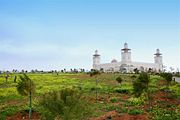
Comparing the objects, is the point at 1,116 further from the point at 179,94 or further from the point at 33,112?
the point at 179,94

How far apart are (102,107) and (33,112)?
5030 millimetres

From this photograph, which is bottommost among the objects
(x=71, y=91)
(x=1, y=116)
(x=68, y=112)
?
(x=1, y=116)

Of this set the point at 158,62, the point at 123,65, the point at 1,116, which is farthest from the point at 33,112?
the point at 158,62

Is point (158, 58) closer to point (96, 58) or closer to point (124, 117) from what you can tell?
point (96, 58)

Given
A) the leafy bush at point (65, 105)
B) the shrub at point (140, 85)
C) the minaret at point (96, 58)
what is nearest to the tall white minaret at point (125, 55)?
the minaret at point (96, 58)

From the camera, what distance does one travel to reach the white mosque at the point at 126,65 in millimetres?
95875

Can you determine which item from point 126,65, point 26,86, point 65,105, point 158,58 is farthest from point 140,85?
point 158,58

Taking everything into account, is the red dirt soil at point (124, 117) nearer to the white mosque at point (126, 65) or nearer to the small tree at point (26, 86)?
the small tree at point (26, 86)

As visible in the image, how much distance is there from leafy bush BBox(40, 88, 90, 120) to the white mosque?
262 ft

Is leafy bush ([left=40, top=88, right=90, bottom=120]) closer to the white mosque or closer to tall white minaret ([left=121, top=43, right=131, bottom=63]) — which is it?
the white mosque

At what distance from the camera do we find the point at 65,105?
10938mm

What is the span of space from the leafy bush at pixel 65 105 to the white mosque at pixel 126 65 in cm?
7998

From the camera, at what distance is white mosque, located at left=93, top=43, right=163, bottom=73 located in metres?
95.9

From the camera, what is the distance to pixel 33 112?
21.7 meters
